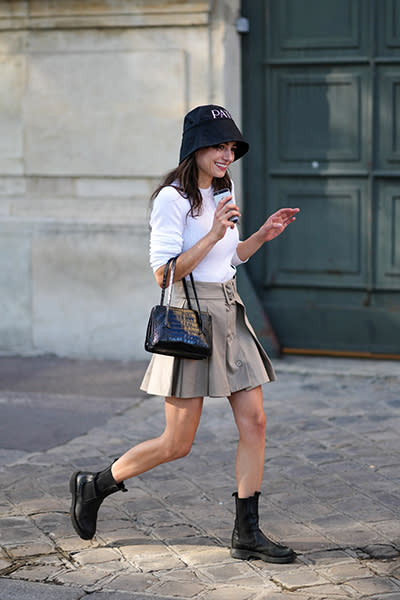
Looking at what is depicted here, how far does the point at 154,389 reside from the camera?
4.33 metres

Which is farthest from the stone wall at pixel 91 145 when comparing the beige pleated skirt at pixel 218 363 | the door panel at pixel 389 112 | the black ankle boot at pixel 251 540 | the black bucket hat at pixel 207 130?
the black ankle boot at pixel 251 540

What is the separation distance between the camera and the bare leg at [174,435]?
4.32 meters

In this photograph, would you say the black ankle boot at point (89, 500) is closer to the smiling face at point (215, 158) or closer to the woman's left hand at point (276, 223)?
the woman's left hand at point (276, 223)

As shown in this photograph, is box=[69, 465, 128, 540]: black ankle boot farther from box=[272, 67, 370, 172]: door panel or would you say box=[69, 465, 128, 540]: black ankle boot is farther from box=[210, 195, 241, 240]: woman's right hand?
box=[272, 67, 370, 172]: door panel

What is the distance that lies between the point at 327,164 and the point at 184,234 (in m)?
4.15

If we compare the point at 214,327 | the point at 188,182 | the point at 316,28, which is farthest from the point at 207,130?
the point at 316,28

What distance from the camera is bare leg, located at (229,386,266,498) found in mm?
4352

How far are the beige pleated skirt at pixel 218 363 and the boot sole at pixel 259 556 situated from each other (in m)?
0.69

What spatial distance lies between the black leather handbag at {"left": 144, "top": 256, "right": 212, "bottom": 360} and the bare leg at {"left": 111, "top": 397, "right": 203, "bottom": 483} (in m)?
0.24

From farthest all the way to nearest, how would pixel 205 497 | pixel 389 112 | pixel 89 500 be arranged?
pixel 389 112 < pixel 205 497 < pixel 89 500

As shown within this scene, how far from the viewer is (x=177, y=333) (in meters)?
4.14

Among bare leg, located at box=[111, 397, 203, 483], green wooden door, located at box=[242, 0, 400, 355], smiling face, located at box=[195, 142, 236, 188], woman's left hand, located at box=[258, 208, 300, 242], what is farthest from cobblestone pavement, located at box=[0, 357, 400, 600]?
smiling face, located at box=[195, 142, 236, 188]

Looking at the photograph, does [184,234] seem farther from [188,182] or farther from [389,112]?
[389,112]

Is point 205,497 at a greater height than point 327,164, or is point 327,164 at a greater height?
point 327,164
